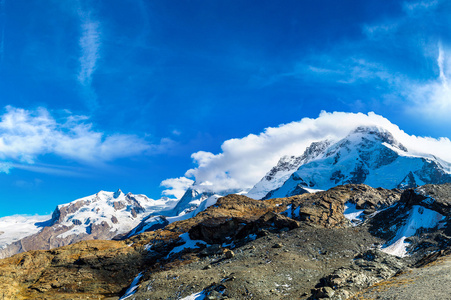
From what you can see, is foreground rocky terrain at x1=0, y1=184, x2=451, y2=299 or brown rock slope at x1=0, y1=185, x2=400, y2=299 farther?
brown rock slope at x1=0, y1=185, x2=400, y2=299

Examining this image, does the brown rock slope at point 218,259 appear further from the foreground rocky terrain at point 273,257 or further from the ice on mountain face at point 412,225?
the ice on mountain face at point 412,225

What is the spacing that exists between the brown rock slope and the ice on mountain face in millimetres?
4461

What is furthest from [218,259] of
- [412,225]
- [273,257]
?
[412,225]

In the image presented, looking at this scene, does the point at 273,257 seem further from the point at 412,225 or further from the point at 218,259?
the point at 412,225

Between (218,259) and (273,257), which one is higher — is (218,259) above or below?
above

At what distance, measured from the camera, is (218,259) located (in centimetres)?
6150

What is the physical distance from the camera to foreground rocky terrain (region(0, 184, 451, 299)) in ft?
139

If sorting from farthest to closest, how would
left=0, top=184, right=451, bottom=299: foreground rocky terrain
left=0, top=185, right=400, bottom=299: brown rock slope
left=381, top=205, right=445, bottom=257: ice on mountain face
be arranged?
1. left=381, top=205, right=445, bottom=257: ice on mountain face
2. left=0, top=185, right=400, bottom=299: brown rock slope
3. left=0, top=184, right=451, bottom=299: foreground rocky terrain

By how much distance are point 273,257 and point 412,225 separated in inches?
1378

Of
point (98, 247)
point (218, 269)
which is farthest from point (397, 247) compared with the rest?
point (98, 247)

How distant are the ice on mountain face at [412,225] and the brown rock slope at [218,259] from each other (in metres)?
4.46

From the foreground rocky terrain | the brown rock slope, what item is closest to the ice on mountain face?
the foreground rocky terrain

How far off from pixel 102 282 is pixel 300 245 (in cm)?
4762

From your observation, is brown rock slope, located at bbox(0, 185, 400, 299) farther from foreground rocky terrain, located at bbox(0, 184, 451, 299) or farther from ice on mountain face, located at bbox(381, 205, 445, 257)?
ice on mountain face, located at bbox(381, 205, 445, 257)
